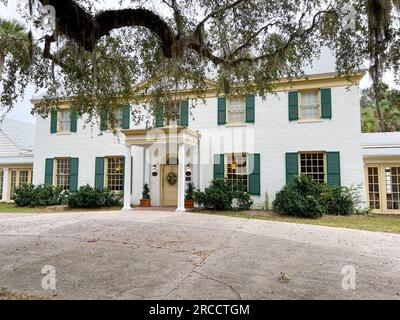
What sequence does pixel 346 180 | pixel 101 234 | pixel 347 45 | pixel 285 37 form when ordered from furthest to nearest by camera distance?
pixel 346 180
pixel 101 234
pixel 285 37
pixel 347 45

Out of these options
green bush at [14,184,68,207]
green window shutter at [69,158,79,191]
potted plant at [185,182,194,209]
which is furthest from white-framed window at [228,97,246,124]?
green bush at [14,184,68,207]

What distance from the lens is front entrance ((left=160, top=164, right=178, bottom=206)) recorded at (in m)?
14.4

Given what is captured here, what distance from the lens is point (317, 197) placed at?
464 inches

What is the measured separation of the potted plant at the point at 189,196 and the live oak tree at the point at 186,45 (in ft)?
21.1

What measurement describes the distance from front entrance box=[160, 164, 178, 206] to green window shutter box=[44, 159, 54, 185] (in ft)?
19.6

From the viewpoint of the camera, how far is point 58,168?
52.7ft

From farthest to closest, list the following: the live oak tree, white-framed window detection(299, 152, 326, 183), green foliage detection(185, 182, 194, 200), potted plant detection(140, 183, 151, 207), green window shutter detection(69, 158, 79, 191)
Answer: green window shutter detection(69, 158, 79, 191) < potted plant detection(140, 183, 151, 207) < green foliage detection(185, 182, 194, 200) < white-framed window detection(299, 152, 326, 183) < the live oak tree

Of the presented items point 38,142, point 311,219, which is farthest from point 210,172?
point 38,142

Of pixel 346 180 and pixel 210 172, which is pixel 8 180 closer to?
pixel 210 172

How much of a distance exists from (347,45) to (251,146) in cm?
800

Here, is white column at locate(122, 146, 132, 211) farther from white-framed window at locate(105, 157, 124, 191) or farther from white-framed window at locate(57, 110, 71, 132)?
white-framed window at locate(57, 110, 71, 132)

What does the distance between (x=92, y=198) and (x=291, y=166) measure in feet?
29.0
